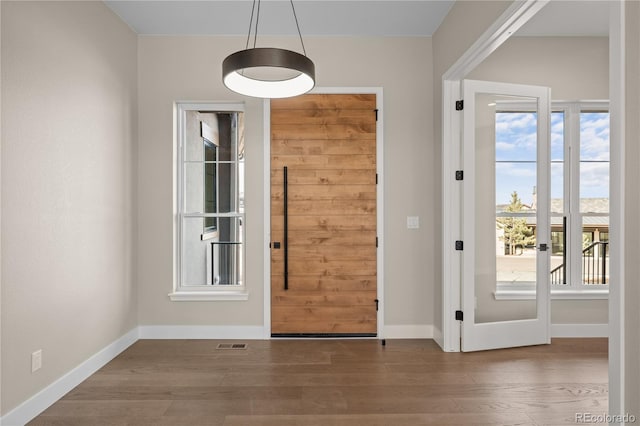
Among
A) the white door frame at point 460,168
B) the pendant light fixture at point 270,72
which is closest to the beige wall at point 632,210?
the white door frame at point 460,168

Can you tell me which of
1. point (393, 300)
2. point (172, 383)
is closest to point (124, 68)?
point (172, 383)

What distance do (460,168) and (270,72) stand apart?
1938 mm

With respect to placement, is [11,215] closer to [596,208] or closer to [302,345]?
[302,345]

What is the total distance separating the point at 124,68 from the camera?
376 cm

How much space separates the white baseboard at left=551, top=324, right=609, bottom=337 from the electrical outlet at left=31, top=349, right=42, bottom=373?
14.2 ft

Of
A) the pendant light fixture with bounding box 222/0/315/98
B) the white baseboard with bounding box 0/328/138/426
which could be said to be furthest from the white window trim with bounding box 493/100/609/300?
the white baseboard with bounding box 0/328/138/426

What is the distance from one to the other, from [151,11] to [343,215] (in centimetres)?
249

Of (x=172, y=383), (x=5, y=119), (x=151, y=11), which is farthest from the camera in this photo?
(x=151, y=11)

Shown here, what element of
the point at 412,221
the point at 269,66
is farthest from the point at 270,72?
the point at 412,221

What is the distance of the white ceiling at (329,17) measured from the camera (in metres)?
3.44

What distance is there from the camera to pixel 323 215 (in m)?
4.04

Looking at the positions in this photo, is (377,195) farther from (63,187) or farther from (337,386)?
(63,187)

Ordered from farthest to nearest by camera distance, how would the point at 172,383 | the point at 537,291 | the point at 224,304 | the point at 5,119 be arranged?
the point at 224,304 → the point at 537,291 → the point at 172,383 → the point at 5,119

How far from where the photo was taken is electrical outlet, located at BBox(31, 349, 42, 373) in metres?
2.50
